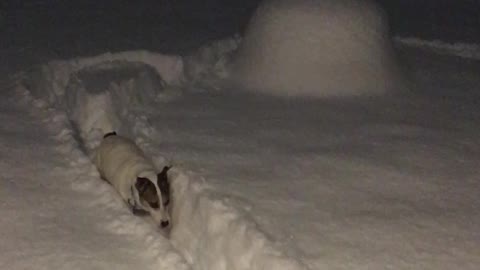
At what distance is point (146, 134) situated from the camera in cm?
598

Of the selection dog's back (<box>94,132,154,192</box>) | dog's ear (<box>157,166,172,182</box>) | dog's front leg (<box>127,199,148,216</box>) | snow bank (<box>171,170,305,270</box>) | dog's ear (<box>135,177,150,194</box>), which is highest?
dog's back (<box>94,132,154,192</box>)

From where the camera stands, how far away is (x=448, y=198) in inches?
196

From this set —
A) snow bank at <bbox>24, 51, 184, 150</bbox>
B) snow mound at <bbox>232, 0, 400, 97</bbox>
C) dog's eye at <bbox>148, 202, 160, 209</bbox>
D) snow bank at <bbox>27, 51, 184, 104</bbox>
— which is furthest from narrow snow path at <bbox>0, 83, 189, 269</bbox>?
snow mound at <bbox>232, 0, 400, 97</bbox>

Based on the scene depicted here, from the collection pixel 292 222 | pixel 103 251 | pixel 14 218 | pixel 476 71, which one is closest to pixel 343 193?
pixel 292 222

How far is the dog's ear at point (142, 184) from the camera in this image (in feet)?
15.2

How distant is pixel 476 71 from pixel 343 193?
155 inches

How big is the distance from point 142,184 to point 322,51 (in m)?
3.00

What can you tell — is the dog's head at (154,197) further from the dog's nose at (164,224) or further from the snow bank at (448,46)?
the snow bank at (448,46)

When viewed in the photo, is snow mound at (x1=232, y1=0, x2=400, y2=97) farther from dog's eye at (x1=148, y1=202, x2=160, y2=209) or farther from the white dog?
dog's eye at (x1=148, y1=202, x2=160, y2=209)

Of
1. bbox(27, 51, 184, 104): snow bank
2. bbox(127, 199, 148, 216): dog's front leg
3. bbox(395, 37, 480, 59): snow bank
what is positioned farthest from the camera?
bbox(395, 37, 480, 59): snow bank

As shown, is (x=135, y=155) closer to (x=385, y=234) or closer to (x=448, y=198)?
(x=385, y=234)

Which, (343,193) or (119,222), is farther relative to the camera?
(343,193)

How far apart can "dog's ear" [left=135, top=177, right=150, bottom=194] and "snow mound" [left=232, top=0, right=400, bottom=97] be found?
2.71 meters

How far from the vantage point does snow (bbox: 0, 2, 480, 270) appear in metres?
4.27
